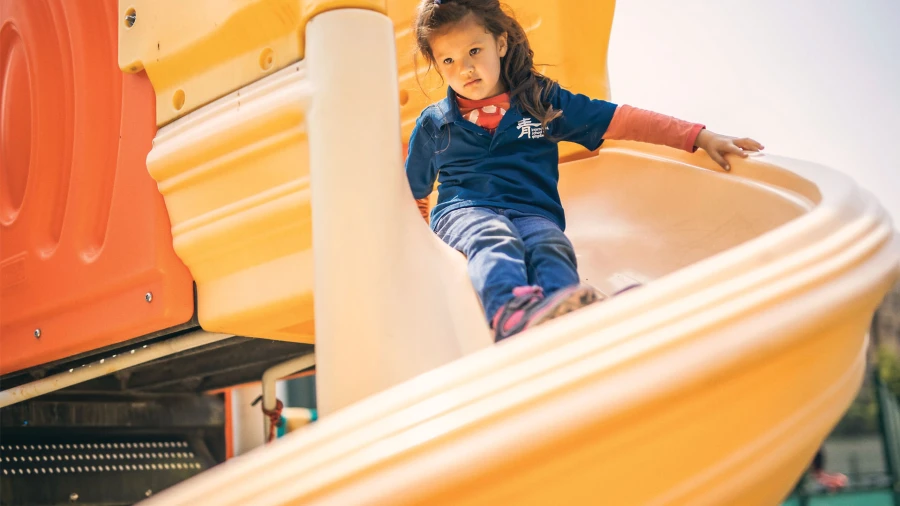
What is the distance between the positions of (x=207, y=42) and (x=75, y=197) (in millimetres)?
431

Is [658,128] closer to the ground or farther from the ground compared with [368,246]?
farther from the ground

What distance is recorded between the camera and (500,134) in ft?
3.79

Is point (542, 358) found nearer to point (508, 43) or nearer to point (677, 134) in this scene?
point (677, 134)

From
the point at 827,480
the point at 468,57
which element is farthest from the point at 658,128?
the point at 827,480

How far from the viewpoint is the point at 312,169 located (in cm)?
95

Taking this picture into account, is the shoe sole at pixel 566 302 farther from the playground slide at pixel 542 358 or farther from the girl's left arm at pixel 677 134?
the girl's left arm at pixel 677 134

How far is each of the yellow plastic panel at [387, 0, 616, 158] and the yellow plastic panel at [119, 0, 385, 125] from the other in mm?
291

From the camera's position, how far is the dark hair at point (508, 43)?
3.65 ft

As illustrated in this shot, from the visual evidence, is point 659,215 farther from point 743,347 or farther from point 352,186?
point 743,347

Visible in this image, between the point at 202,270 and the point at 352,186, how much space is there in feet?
1.34

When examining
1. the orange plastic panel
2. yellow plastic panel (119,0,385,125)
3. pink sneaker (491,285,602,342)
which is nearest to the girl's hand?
pink sneaker (491,285,602,342)

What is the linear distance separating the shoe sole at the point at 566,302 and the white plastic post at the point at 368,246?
0.16 metres

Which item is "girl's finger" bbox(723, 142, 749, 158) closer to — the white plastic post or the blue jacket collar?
the blue jacket collar

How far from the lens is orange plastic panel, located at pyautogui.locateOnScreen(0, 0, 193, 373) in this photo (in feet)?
4.09
